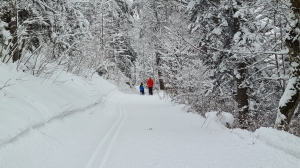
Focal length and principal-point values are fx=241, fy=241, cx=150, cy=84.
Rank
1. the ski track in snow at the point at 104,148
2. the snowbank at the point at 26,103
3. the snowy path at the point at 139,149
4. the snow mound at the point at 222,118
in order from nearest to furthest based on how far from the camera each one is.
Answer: the snowy path at the point at 139,149
the ski track in snow at the point at 104,148
the snowbank at the point at 26,103
the snow mound at the point at 222,118

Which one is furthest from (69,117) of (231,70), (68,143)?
(231,70)

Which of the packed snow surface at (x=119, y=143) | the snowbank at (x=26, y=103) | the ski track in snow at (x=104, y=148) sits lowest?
the ski track in snow at (x=104, y=148)

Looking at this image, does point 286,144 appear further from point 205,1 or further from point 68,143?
point 205,1

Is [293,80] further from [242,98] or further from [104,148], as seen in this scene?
[104,148]

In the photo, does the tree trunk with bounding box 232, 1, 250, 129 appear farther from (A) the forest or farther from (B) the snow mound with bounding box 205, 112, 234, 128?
(B) the snow mound with bounding box 205, 112, 234, 128

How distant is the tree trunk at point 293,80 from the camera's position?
Result: 509 cm

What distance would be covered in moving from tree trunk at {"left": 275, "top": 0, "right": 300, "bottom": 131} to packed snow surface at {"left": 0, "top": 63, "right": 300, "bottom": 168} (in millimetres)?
1187

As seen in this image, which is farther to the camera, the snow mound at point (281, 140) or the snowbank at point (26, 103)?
the snowbank at point (26, 103)

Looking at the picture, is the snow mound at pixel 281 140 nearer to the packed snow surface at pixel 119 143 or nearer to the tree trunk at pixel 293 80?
the packed snow surface at pixel 119 143

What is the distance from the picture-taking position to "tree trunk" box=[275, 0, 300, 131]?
5.09 metres

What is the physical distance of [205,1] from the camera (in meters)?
9.54

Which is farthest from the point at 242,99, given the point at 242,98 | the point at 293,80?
the point at 293,80

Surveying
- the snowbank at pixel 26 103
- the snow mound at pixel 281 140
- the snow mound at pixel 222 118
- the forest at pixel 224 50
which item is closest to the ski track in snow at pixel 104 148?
the snowbank at pixel 26 103

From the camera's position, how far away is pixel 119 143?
17.5ft
